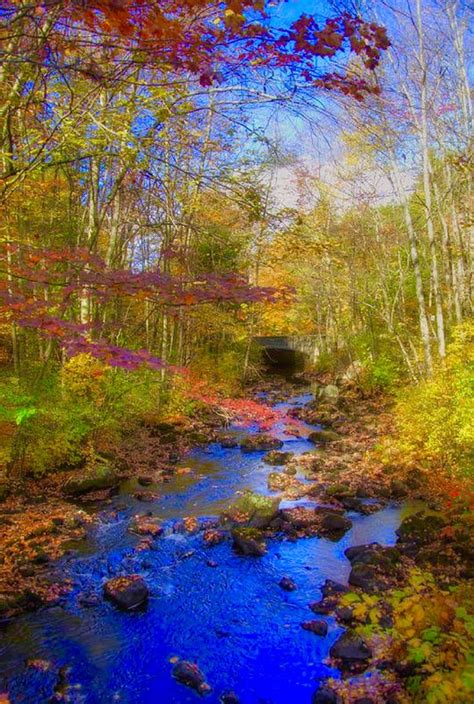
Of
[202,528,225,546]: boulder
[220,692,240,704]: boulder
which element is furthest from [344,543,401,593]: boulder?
[220,692,240,704]: boulder

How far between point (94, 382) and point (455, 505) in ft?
24.9

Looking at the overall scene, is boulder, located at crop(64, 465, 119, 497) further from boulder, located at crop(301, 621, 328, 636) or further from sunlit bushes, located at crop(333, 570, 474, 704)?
sunlit bushes, located at crop(333, 570, 474, 704)

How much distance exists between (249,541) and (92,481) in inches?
146

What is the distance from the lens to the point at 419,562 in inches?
256

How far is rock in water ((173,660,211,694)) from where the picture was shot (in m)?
4.52

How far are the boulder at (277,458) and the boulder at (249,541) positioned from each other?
13.4 feet

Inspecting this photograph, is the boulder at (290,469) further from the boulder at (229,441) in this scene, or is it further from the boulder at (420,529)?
the boulder at (420,529)

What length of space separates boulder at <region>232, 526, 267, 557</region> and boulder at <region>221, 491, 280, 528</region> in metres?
0.26

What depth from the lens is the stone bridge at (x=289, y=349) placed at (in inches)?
1212

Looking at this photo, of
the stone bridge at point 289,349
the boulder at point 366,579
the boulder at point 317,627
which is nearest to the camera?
the boulder at point 317,627

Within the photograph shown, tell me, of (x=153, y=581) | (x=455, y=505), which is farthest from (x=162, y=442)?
(x=455, y=505)

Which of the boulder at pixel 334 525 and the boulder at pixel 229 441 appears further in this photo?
the boulder at pixel 229 441

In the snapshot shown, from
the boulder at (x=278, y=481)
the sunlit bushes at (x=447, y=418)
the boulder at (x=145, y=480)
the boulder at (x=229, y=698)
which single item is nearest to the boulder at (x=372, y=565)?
the sunlit bushes at (x=447, y=418)

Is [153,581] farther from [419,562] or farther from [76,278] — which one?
[76,278]
